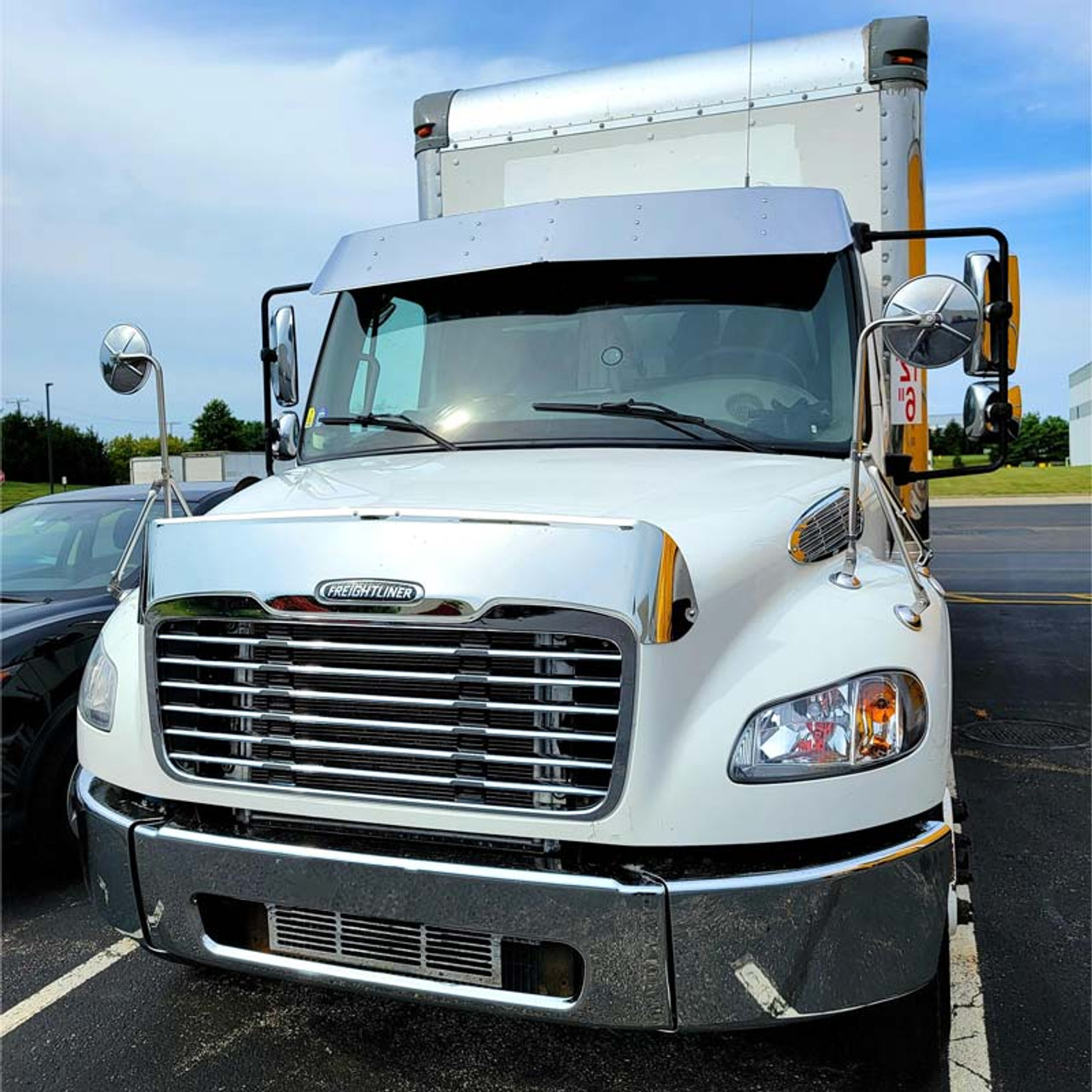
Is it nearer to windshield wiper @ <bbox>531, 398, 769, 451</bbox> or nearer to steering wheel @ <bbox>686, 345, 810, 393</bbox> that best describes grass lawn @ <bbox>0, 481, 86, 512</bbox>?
windshield wiper @ <bbox>531, 398, 769, 451</bbox>

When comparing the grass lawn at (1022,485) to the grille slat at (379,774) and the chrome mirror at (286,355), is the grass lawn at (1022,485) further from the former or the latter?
the grille slat at (379,774)

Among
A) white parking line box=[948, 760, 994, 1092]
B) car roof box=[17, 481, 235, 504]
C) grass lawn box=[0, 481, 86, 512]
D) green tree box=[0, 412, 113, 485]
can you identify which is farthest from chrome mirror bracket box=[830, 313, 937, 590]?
green tree box=[0, 412, 113, 485]

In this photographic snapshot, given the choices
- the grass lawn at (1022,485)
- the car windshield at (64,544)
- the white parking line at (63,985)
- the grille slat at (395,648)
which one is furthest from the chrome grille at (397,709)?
the grass lawn at (1022,485)

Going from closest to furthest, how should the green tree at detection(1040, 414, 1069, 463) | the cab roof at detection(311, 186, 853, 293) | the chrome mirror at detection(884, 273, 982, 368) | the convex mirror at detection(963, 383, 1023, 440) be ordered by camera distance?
the chrome mirror at detection(884, 273, 982, 368)
the cab roof at detection(311, 186, 853, 293)
the convex mirror at detection(963, 383, 1023, 440)
the green tree at detection(1040, 414, 1069, 463)

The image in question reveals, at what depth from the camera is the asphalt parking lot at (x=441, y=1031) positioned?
3.00m

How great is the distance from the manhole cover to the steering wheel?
3.63 m

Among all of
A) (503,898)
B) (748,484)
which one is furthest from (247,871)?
(748,484)

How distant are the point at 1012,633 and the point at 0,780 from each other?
9.14 meters

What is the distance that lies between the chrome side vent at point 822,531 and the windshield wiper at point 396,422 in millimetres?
1259

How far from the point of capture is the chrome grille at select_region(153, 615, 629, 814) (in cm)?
→ 241

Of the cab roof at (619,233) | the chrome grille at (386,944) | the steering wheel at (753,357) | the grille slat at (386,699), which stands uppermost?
the cab roof at (619,233)

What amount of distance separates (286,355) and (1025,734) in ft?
16.1

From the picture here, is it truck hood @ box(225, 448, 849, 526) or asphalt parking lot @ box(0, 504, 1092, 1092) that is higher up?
truck hood @ box(225, 448, 849, 526)

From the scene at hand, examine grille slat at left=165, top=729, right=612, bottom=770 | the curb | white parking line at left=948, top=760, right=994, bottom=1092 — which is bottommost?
the curb
